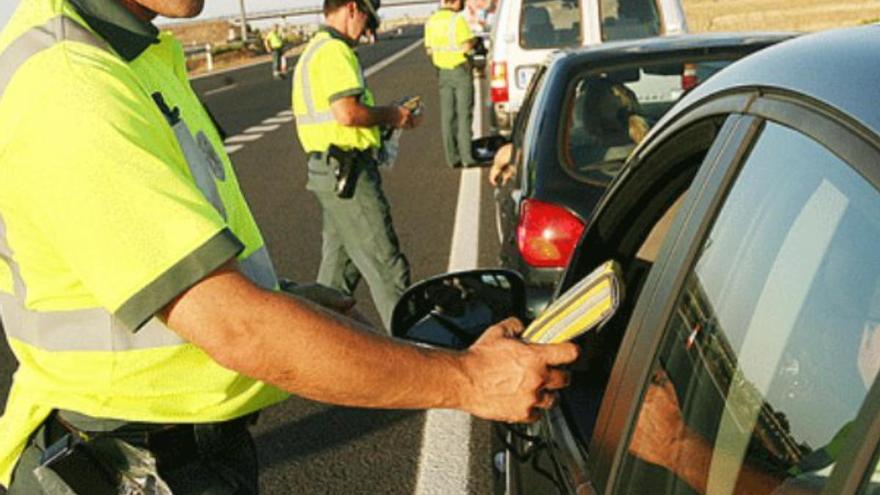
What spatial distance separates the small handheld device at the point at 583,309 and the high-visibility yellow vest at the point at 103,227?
1.61ft

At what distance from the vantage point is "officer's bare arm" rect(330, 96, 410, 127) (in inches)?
210

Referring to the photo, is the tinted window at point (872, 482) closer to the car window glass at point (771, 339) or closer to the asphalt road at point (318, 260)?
the car window glass at point (771, 339)

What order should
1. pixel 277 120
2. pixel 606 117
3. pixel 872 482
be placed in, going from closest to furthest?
pixel 872 482
pixel 606 117
pixel 277 120

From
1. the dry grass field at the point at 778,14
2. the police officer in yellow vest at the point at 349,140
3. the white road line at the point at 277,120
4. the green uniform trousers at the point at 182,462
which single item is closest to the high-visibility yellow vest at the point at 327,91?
the police officer in yellow vest at the point at 349,140

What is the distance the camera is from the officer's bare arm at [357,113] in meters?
5.34

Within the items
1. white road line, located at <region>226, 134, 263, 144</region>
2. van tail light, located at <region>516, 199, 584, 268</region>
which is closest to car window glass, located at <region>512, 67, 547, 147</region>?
van tail light, located at <region>516, 199, 584, 268</region>

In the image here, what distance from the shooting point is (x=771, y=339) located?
1.51m

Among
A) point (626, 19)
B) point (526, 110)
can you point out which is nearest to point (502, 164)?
point (526, 110)

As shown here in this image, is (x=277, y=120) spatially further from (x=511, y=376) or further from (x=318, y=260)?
(x=511, y=376)

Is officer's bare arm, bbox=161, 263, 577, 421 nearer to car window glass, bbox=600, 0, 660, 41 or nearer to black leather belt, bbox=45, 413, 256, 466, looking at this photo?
black leather belt, bbox=45, 413, 256, 466

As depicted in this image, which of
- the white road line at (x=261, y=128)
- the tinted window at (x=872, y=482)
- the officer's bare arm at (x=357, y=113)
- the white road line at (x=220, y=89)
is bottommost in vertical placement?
the white road line at (x=220, y=89)

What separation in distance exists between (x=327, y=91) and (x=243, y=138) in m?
11.0

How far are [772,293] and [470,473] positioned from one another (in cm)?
280

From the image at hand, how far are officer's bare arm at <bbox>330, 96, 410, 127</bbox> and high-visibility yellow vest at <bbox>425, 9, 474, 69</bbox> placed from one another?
6.35 metres
